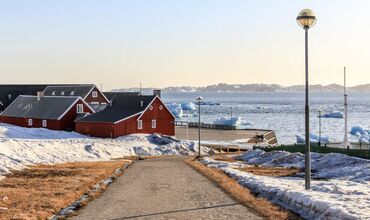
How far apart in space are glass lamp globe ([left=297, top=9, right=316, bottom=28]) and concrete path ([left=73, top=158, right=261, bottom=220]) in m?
6.71

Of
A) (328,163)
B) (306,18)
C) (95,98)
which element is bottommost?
(328,163)

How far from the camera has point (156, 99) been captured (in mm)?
74438

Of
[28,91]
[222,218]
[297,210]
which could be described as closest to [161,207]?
[222,218]


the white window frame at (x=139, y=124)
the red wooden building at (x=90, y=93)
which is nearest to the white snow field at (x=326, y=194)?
the white window frame at (x=139, y=124)

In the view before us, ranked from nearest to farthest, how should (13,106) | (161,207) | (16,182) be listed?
(161,207)
(16,182)
(13,106)

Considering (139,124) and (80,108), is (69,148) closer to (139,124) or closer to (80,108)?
(139,124)

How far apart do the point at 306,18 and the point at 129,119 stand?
54941 mm

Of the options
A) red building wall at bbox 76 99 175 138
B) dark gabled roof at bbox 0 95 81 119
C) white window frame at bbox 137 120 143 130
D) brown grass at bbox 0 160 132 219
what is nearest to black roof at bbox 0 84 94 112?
dark gabled roof at bbox 0 95 81 119

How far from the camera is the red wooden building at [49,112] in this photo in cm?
7544

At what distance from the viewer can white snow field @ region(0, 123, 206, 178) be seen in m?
38.2

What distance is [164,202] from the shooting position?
17.9 metres

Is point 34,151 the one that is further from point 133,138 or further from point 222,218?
point 222,218

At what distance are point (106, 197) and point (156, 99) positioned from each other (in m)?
55.6

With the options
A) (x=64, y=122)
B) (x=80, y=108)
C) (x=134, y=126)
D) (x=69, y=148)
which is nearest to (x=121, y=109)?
(x=134, y=126)
